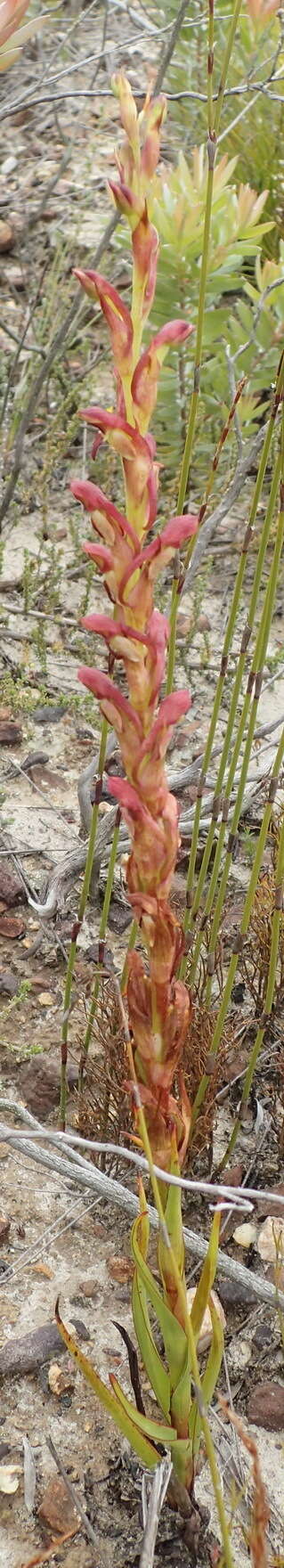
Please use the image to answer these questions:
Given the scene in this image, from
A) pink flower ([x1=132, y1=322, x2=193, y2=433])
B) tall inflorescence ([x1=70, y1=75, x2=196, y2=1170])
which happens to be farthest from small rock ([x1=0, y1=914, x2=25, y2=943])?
pink flower ([x1=132, y1=322, x2=193, y2=433])

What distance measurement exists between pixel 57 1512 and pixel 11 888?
1.00 metres

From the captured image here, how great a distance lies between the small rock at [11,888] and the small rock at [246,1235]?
0.69 meters

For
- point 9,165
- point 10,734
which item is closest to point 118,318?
point 10,734

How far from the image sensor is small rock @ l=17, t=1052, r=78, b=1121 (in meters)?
1.85

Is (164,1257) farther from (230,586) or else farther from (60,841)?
(230,586)

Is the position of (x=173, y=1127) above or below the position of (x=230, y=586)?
below

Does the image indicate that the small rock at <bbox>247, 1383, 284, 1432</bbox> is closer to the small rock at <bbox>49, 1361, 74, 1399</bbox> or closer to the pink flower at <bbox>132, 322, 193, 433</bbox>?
the small rock at <bbox>49, 1361, 74, 1399</bbox>

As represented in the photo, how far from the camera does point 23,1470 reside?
1.43 meters

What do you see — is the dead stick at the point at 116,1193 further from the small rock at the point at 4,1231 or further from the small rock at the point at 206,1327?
the small rock at the point at 4,1231

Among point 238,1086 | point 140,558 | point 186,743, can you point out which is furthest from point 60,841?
point 140,558

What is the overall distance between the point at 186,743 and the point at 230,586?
65 cm

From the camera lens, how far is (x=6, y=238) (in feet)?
13.1

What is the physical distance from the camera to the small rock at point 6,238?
401 centimetres

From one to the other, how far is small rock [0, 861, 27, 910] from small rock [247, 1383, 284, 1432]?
0.90 meters
